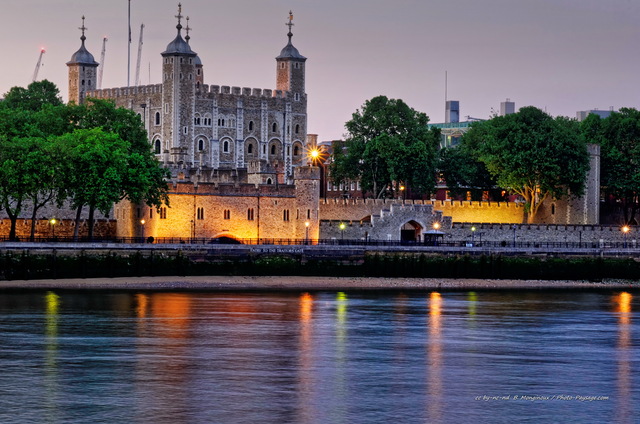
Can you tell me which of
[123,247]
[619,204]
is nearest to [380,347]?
[123,247]

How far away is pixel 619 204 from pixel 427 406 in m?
79.0

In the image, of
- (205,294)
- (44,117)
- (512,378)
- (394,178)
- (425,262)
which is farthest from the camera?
(394,178)

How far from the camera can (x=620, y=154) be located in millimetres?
105000

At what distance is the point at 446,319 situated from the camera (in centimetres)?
5606

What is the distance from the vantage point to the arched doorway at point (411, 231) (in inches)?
3588

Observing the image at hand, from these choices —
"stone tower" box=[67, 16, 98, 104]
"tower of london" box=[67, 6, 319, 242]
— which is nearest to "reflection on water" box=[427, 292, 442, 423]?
"tower of london" box=[67, 6, 319, 242]

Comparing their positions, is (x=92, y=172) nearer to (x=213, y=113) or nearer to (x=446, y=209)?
(x=446, y=209)

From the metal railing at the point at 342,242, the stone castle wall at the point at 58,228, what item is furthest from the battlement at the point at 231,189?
the stone castle wall at the point at 58,228

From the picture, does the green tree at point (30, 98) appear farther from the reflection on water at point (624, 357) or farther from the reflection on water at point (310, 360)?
the reflection on water at point (624, 357)

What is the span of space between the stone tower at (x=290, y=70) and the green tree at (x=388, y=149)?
3167 cm

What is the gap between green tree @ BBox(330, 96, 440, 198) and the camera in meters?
98.1

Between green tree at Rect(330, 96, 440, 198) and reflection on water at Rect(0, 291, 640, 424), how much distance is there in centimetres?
3510

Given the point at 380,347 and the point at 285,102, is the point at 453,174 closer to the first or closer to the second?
the point at 285,102

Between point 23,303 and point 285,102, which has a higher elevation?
point 285,102
